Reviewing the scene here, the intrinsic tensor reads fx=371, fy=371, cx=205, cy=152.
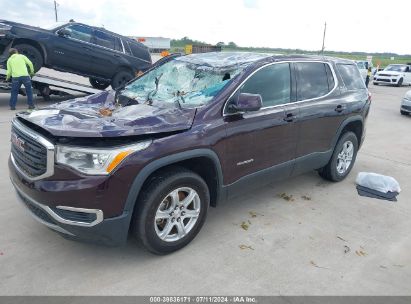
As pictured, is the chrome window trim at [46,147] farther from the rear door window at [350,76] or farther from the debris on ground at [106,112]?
the rear door window at [350,76]

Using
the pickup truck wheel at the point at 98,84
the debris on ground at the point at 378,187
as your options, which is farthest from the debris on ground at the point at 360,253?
the pickup truck wheel at the point at 98,84

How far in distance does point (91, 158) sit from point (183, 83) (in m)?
1.64

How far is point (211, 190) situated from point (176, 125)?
856 mm

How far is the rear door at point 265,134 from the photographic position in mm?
3680

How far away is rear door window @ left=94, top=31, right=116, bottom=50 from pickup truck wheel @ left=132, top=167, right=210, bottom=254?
9.16m

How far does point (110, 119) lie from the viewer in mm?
3209

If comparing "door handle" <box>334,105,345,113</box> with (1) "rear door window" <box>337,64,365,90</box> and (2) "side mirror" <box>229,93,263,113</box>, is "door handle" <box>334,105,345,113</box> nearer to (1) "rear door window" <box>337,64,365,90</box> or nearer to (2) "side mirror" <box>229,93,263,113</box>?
(1) "rear door window" <box>337,64,365,90</box>

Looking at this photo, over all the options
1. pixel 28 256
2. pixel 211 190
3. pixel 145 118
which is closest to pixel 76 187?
pixel 145 118

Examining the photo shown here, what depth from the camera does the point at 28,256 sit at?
330cm

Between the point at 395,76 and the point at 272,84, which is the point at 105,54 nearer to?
the point at 272,84

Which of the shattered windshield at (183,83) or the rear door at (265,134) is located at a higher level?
the shattered windshield at (183,83)

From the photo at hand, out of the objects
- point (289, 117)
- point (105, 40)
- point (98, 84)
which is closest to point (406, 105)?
point (289, 117)

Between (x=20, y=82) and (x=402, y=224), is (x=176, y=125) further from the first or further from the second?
(x=20, y=82)

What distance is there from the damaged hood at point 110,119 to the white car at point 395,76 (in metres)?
25.1
